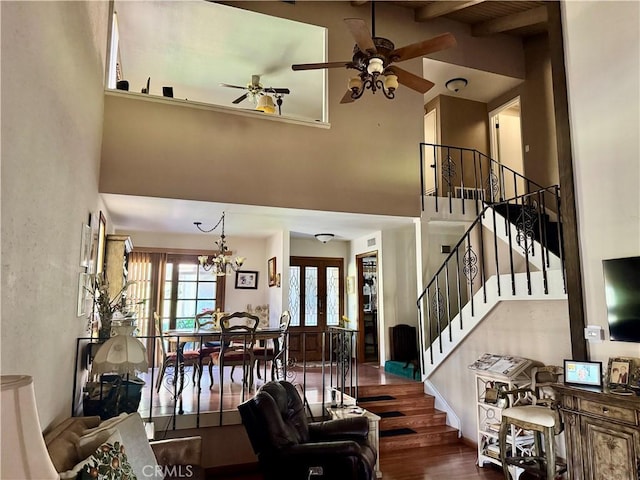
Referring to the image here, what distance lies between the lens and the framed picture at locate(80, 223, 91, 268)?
11.1 ft

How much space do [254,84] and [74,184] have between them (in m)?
4.16

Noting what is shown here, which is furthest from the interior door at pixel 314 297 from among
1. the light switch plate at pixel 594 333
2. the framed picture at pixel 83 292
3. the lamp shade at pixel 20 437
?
the lamp shade at pixel 20 437

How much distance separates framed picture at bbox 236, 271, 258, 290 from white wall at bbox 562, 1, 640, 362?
6236 mm

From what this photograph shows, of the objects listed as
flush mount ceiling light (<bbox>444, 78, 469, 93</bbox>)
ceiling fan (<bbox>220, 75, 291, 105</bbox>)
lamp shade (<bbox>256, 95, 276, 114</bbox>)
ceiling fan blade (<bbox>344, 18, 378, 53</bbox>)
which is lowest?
ceiling fan blade (<bbox>344, 18, 378, 53</bbox>)

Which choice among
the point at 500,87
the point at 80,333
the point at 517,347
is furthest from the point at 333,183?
the point at 500,87

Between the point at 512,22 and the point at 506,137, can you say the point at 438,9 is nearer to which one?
the point at 512,22

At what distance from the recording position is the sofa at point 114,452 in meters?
2.07

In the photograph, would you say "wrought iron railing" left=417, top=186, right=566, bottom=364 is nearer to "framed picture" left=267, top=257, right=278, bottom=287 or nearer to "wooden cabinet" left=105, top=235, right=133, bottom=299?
"framed picture" left=267, top=257, right=278, bottom=287

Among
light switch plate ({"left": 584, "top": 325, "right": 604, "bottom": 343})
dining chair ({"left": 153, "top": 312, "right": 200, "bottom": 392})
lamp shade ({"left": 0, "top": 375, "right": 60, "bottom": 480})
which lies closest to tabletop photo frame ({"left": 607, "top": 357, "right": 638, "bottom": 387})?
light switch plate ({"left": 584, "top": 325, "right": 604, "bottom": 343})

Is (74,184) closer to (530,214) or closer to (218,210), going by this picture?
(218,210)

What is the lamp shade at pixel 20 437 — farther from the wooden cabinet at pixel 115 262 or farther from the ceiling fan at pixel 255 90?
the ceiling fan at pixel 255 90

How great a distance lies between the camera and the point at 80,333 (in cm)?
375

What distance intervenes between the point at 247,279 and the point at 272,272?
2.82 ft

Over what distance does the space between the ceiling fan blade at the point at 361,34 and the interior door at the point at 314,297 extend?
560 centimetres
